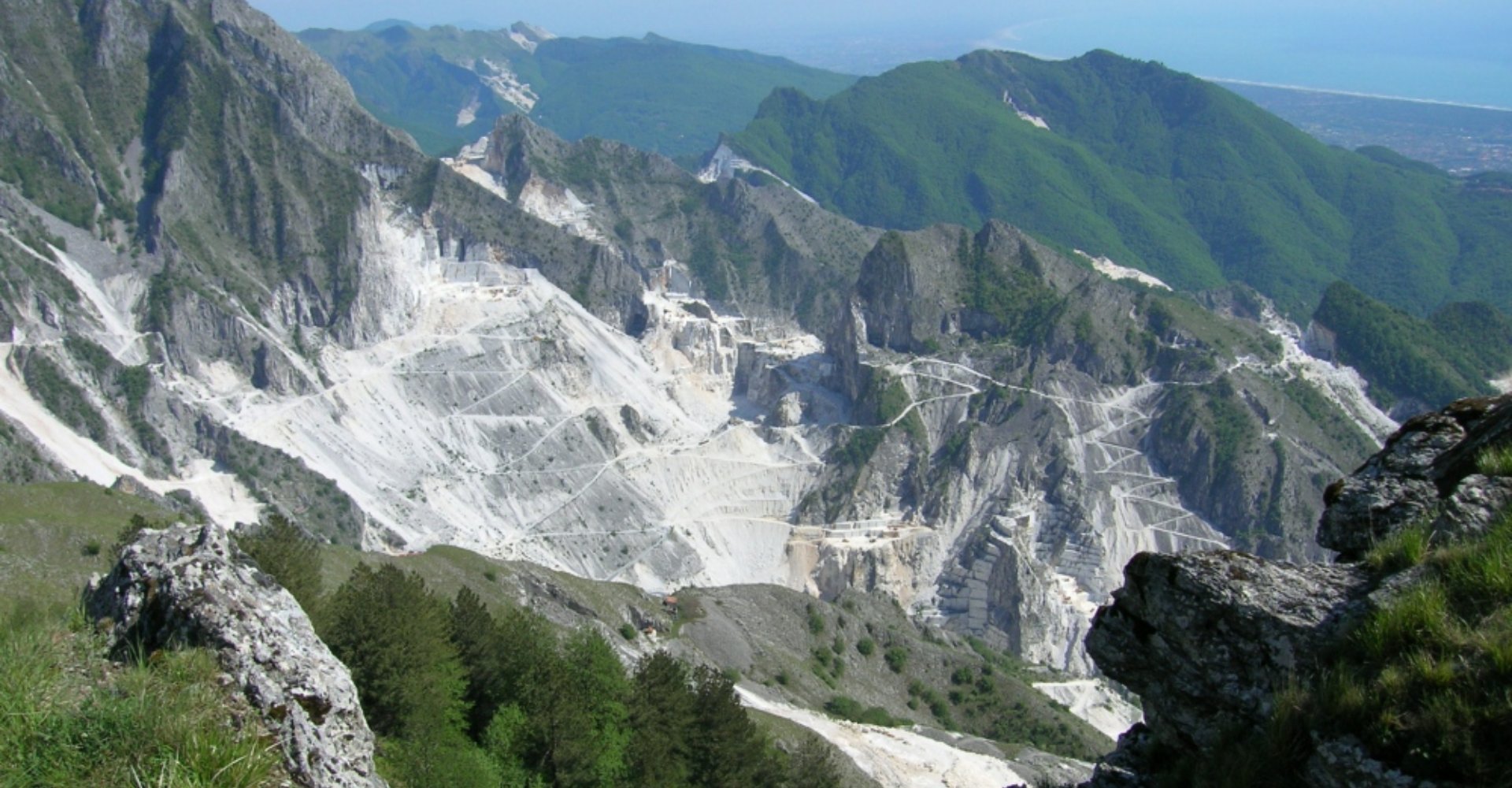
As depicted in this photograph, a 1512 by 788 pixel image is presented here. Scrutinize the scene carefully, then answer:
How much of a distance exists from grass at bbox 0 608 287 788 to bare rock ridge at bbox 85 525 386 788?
2.99 feet

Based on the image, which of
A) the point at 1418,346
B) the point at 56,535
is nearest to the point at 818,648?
the point at 56,535

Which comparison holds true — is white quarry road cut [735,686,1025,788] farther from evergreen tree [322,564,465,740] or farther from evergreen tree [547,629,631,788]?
evergreen tree [322,564,465,740]

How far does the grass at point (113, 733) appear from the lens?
1012 centimetres

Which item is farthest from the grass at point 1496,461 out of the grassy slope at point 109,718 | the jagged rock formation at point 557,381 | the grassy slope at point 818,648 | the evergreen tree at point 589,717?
the jagged rock formation at point 557,381

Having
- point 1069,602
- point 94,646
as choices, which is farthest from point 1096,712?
point 94,646

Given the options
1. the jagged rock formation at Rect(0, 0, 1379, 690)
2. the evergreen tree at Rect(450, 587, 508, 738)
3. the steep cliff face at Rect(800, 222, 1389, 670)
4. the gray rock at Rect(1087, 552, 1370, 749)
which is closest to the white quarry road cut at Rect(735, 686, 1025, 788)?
the evergreen tree at Rect(450, 587, 508, 738)

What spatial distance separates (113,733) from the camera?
1051 cm

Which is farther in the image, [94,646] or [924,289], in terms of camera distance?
[924,289]

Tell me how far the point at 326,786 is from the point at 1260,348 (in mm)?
111486

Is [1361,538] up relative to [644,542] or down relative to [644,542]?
up

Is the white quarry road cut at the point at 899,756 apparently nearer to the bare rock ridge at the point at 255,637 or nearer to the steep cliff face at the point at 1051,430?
the bare rock ridge at the point at 255,637

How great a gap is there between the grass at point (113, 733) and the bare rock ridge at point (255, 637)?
2.99ft

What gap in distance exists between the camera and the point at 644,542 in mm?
94938

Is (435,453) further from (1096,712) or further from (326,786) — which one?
(326,786)
